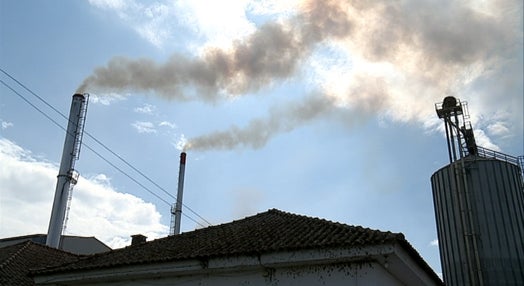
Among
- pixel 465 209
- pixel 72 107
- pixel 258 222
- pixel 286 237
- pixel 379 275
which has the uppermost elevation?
pixel 72 107

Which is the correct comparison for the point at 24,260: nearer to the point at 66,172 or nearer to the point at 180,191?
the point at 66,172

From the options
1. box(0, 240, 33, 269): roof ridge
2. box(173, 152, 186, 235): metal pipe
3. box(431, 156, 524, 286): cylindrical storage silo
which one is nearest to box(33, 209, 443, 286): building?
box(0, 240, 33, 269): roof ridge

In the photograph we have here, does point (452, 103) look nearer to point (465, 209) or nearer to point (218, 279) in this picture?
point (465, 209)

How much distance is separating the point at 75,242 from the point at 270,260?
23.4 metres

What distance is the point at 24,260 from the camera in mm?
17203

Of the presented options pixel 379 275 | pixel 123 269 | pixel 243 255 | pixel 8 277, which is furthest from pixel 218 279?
pixel 8 277

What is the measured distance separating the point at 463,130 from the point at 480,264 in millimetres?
6008

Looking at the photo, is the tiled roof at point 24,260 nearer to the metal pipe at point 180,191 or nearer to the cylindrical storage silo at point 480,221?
the cylindrical storage silo at point 480,221

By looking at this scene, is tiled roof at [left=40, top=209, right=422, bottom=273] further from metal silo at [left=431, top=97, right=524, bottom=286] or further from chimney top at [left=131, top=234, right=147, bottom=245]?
metal silo at [left=431, top=97, right=524, bottom=286]

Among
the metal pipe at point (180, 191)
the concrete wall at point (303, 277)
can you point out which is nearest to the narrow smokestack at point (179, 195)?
the metal pipe at point (180, 191)

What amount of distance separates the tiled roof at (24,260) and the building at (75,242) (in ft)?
30.1

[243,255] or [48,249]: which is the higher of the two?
[48,249]

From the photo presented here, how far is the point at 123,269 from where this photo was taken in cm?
1045

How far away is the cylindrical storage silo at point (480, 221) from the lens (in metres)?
15.9
